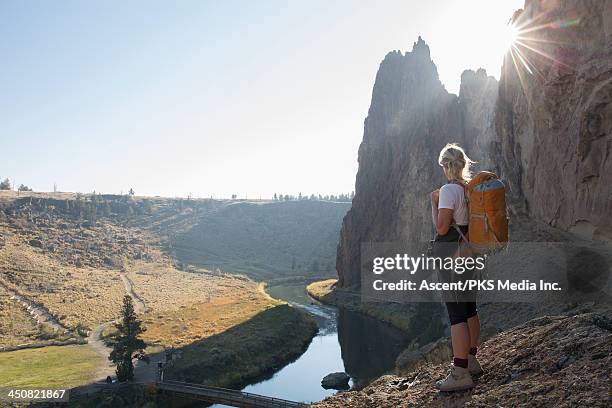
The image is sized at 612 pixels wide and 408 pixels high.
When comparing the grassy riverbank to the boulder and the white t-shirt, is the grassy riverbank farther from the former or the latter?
the white t-shirt

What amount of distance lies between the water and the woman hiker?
95.9 feet

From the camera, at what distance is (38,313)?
66.4m

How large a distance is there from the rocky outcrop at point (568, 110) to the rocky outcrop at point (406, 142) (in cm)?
5727

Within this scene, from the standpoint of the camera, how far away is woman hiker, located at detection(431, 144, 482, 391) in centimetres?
669

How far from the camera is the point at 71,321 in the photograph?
204 ft

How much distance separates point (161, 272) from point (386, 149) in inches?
2802

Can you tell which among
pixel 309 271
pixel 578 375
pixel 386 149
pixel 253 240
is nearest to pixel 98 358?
pixel 578 375

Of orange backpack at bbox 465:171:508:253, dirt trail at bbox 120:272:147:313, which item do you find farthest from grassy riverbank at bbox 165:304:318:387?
orange backpack at bbox 465:171:508:253

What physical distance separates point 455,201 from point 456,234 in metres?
0.55

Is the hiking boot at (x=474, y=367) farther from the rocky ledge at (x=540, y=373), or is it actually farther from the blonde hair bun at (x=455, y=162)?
the blonde hair bun at (x=455, y=162)

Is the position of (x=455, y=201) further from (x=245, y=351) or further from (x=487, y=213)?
(x=245, y=351)

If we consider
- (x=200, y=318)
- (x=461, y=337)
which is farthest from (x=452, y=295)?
(x=200, y=318)

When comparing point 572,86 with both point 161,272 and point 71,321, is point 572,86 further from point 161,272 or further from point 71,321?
point 161,272

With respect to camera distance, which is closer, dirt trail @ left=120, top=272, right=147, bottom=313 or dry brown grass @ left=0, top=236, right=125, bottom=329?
dry brown grass @ left=0, top=236, right=125, bottom=329
